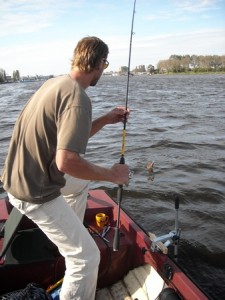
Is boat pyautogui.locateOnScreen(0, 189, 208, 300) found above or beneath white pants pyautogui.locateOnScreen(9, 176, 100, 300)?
beneath

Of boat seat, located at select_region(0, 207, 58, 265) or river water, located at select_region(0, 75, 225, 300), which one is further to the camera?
river water, located at select_region(0, 75, 225, 300)

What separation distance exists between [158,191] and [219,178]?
1.85 meters

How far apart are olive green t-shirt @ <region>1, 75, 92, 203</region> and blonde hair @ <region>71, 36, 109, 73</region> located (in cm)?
15

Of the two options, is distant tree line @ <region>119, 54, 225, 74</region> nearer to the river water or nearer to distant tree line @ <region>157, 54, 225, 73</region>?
distant tree line @ <region>157, 54, 225, 73</region>

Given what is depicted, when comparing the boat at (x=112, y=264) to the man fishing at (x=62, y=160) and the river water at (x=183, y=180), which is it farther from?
the man fishing at (x=62, y=160)

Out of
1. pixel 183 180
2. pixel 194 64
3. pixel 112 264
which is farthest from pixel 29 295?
pixel 194 64

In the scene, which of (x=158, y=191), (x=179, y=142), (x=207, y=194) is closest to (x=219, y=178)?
(x=207, y=194)

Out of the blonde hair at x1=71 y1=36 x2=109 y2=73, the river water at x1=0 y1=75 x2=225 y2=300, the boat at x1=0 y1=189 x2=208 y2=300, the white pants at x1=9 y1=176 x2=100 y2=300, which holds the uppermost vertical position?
the blonde hair at x1=71 y1=36 x2=109 y2=73

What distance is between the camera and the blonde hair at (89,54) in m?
2.72

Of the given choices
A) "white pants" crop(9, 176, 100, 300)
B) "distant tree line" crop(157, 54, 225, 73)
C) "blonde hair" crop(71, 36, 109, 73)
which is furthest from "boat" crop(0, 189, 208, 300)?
"distant tree line" crop(157, 54, 225, 73)

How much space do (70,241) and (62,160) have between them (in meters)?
0.75

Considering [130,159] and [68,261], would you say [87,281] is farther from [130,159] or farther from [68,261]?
[130,159]

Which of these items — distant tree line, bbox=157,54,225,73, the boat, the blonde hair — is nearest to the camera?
the blonde hair

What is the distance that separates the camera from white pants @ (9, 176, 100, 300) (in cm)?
285
